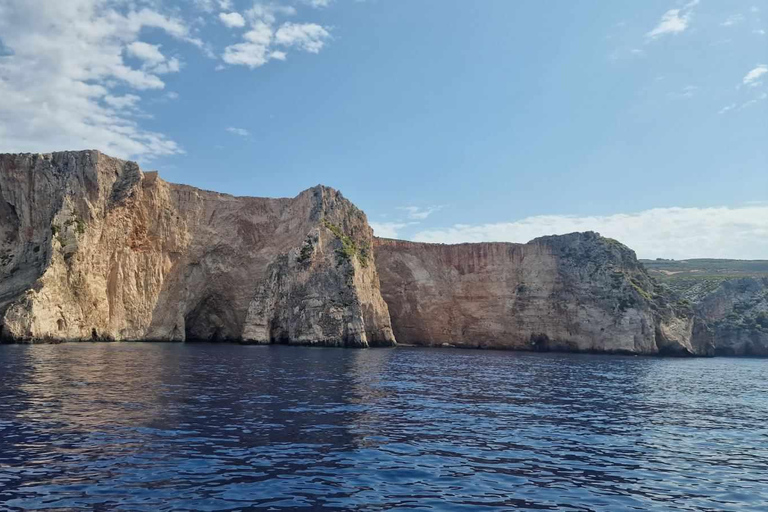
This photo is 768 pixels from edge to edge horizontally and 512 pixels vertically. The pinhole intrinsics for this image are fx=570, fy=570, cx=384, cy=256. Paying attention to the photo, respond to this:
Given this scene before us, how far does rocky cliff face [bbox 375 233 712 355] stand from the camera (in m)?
98.4

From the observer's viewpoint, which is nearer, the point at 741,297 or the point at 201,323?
the point at 201,323

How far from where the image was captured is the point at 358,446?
729 inches

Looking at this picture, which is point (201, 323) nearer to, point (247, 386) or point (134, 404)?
point (247, 386)

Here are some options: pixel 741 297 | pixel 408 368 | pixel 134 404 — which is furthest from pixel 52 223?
pixel 741 297

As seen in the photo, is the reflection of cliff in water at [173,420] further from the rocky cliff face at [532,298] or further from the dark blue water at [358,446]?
the rocky cliff face at [532,298]

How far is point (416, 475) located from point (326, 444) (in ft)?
13.8

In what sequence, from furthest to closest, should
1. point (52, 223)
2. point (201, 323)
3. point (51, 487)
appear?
1. point (201, 323)
2. point (52, 223)
3. point (51, 487)

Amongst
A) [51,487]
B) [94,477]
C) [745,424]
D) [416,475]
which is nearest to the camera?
[51,487]

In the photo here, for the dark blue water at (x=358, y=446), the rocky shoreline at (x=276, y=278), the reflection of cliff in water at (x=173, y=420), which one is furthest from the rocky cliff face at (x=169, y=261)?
the dark blue water at (x=358, y=446)

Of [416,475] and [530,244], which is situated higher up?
[530,244]

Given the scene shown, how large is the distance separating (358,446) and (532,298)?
3564 inches

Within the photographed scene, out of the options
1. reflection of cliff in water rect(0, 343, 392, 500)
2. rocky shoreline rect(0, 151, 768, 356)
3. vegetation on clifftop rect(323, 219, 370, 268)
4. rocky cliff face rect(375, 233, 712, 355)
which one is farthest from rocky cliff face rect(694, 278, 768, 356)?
reflection of cliff in water rect(0, 343, 392, 500)

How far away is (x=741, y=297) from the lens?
134 meters

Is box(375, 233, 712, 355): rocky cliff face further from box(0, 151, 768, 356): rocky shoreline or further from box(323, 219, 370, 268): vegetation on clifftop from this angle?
box(323, 219, 370, 268): vegetation on clifftop
